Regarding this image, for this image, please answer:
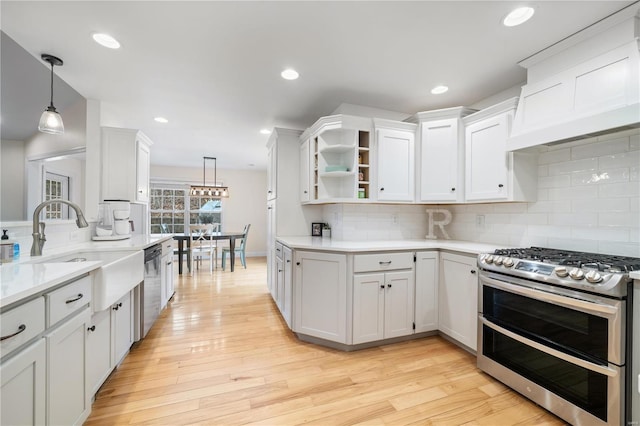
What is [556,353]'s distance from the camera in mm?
1557

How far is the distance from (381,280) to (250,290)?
252 centimetres

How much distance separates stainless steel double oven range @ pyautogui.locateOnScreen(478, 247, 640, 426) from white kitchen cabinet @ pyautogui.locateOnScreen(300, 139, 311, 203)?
6.30 feet

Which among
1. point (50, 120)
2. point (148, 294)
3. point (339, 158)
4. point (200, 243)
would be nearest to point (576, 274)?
point (339, 158)

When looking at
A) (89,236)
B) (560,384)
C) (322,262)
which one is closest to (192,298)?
(89,236)

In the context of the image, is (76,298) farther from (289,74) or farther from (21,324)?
(289,74)

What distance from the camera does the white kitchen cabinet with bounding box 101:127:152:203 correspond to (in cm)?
294

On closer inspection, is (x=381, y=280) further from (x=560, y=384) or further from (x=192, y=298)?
(x=192, y=298)

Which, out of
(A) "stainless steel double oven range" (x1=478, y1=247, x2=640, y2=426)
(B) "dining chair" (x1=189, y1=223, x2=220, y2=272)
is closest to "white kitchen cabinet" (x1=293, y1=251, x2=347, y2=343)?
(A) "stainless steel double oven range" (x1=478, y1=247, x2=640, y2=426)

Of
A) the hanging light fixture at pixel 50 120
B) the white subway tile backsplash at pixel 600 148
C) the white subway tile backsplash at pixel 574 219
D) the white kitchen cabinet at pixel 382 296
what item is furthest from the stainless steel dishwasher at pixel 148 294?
the white subway tile backsplash at pixel 600 148

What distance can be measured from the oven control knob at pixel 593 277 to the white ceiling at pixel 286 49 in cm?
157

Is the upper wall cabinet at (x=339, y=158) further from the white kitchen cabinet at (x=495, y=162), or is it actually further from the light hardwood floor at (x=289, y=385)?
the light hardwood floor at (x=289, y=385)

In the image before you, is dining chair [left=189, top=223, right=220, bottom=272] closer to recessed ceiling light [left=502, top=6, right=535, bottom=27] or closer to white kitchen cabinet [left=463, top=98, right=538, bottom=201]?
white kitchen cabinet [left=463, top=98, right=538, bottom=201]

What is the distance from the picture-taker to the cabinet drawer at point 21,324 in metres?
0.90

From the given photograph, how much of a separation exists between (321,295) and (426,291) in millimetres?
1020
